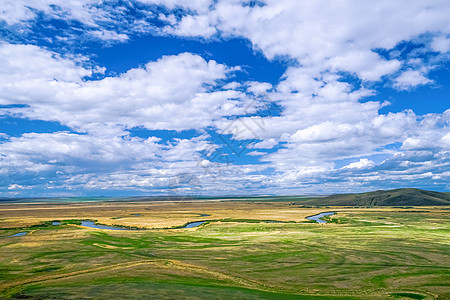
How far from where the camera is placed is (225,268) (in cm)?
3866

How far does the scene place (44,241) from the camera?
197 ft

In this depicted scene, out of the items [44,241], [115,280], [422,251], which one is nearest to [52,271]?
[115,280]

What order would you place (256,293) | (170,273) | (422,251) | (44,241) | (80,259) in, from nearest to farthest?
(256,293) < (170,273) < (80,259) < (422,251) < (44,241)

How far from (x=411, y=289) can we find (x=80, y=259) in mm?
42838

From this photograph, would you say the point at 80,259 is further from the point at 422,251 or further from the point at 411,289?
the point at 422,251

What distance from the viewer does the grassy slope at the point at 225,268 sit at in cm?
2920

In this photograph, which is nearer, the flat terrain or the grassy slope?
the flat terrain

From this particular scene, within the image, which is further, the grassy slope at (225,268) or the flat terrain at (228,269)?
the grassy slope at (225,268)

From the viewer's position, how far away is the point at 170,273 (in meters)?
35.7

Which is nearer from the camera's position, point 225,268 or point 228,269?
point 228,269

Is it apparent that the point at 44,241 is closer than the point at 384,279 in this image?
No

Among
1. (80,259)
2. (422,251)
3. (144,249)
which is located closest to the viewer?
(80,259)

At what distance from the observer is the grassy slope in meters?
29.2

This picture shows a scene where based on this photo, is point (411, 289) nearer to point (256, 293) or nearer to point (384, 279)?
point (384, 279)
